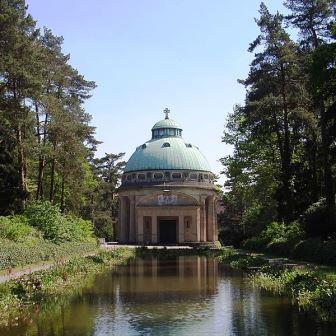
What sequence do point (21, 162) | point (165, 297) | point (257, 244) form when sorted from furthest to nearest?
point (257, 244) < point (21, 162) < point (165, 297)

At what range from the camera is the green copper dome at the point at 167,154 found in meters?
84.4

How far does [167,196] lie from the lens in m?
81.6

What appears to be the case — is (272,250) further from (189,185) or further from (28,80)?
(189,185)

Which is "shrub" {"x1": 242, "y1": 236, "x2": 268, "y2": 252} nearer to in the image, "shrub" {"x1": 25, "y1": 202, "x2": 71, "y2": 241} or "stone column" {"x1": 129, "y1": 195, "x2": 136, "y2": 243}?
"shrub" {"x1": 25, "y1": 202, "x2": 71, "y2": 241}

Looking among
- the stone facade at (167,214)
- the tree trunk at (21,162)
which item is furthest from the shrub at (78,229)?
the stone facade at (167,214)

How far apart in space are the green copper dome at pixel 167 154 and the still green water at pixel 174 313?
61088 millimetres

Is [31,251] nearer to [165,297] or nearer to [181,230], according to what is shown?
[165,297]

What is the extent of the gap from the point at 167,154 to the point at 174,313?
229ft

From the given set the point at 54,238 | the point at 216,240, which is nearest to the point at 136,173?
the point at 216,240

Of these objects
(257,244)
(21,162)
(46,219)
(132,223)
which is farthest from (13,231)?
(132,223)

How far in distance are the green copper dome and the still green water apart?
61088 millimetres

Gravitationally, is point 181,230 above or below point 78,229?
above

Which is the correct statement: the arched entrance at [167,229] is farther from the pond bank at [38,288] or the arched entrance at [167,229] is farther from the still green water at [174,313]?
the still green water at [174,313]

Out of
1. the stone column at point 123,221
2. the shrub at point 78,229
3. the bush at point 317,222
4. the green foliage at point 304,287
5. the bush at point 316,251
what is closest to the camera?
the green foliage at point 304,287
